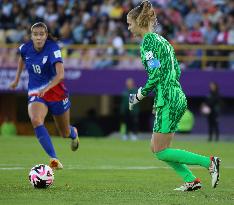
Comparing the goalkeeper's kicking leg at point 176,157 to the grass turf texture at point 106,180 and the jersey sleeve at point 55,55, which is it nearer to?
the grass turf texture at point 106,180

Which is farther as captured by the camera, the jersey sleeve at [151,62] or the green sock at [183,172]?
the green sock at [183,172]

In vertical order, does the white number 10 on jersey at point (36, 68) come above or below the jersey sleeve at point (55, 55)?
below

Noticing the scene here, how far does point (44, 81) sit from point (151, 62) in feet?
13.6

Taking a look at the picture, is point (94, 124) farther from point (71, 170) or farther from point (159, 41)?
point (159, 41)

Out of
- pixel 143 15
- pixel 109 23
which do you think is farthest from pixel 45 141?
pixel 109 23

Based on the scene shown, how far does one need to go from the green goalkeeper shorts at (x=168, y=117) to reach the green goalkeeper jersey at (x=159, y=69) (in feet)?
0.22

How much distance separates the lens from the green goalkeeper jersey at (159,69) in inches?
416

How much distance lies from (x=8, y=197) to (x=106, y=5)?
2197cm

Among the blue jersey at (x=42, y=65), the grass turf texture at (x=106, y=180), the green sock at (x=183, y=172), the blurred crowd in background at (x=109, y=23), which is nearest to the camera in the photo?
the grass turf texture at (x=106, y=180)

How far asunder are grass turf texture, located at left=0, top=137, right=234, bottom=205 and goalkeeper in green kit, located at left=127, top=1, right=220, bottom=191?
477 millimetres

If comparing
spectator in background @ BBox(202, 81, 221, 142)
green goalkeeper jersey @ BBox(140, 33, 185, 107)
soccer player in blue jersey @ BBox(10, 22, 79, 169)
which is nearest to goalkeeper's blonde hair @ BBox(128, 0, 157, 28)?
green goalkeeper jersey @ BBox(140, 33, 185, 107)

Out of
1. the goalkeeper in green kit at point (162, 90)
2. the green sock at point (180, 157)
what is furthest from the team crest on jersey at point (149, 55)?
the green sock at point (180, 157)

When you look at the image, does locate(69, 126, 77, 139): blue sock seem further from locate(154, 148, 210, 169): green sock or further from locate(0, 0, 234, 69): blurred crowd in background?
locate(0, 0, 234, 69): blurred crowd in background

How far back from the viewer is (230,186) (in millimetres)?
11984
